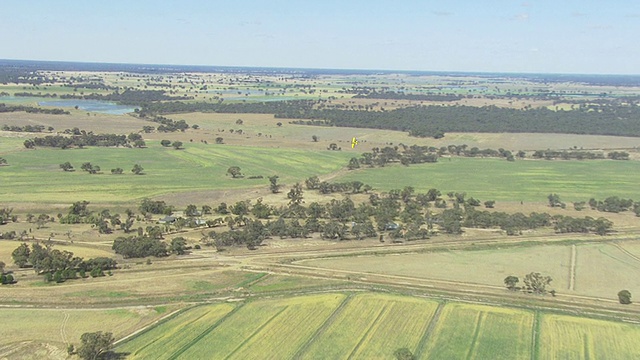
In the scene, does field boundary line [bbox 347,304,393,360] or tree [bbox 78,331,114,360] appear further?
field boundary line [bbox 347,304,393,360]

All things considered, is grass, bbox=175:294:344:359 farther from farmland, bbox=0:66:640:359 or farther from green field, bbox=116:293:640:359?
farmland, bbox=0:66:640:359

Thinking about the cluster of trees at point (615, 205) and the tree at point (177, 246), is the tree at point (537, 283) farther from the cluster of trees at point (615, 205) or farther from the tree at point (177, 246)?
the cluster of trees at point (615, 205)

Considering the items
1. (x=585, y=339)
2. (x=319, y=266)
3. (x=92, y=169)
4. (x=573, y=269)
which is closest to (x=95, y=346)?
(x=319, y=266)

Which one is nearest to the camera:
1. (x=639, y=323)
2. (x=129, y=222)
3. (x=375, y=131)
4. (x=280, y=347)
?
(x=280, y=347)

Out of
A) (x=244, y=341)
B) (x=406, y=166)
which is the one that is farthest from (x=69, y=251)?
(x=406, y=166)

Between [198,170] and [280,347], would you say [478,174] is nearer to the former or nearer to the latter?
[198,170]

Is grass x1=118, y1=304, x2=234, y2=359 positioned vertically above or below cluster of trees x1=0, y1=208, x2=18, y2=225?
below

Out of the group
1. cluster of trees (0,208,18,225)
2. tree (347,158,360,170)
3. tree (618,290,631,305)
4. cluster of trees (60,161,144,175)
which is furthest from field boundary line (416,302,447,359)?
cluster of trees (60,161,144,175)
